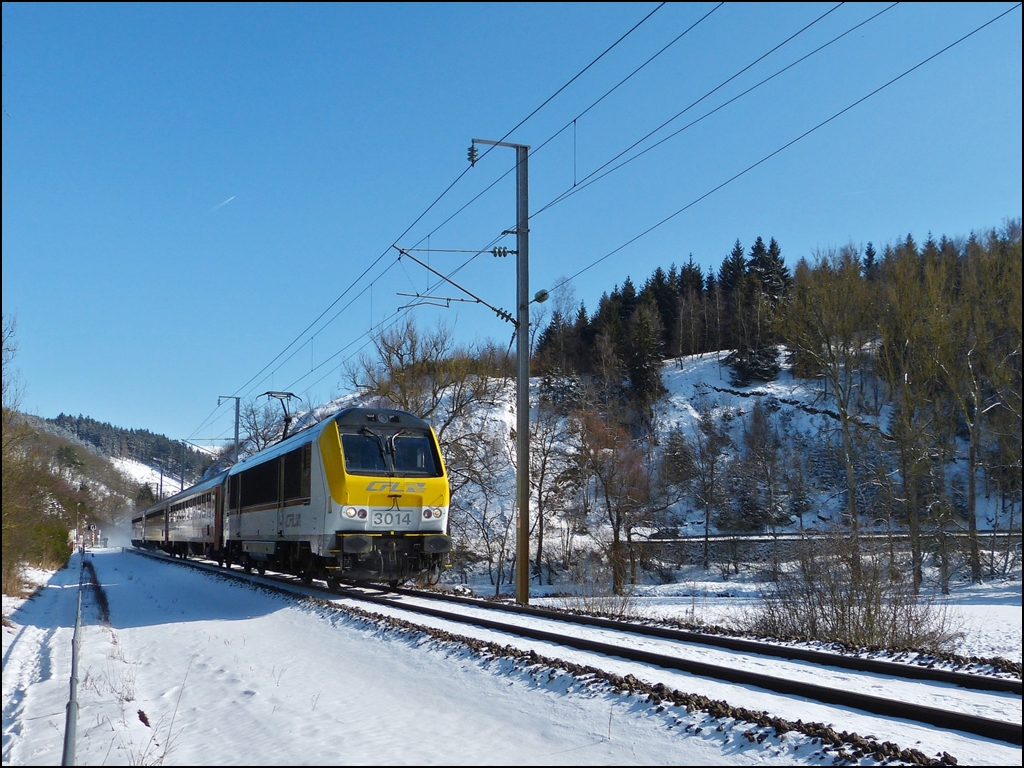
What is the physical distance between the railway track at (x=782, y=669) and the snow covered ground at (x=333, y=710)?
0.39 m

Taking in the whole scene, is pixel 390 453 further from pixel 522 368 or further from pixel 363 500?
pixel 522 368

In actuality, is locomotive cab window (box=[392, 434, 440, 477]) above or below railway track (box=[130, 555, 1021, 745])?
above

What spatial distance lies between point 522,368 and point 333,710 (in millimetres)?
9716

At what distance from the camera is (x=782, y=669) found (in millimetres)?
7883

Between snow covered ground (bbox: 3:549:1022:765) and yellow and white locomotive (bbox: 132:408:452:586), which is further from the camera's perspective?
yellow and white locomotive (bbox: 132:408:452:586)

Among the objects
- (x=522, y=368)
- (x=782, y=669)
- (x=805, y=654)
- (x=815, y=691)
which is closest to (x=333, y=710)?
(x=815, y=691)

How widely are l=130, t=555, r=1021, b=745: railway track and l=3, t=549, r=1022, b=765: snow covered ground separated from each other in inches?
15.2

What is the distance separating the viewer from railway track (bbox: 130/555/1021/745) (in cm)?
598

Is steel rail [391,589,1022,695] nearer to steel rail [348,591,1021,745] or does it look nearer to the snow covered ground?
steel rail [348,591,1021,745]

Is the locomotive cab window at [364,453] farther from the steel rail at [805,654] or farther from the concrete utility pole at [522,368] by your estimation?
the steel rail at [805,654]

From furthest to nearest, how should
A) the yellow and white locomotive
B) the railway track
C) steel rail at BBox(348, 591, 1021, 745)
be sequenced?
the yellow and white locomotive < the railway track < steel rail at BBox(348, 591, 1021, 745)

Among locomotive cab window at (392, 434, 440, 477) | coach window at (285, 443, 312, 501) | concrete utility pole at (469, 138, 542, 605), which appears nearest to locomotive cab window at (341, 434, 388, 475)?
locomotive cab window at (392, 434, 440, 477)

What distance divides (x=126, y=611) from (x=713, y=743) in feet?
44.5

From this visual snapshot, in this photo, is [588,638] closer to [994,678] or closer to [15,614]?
[994,678]
